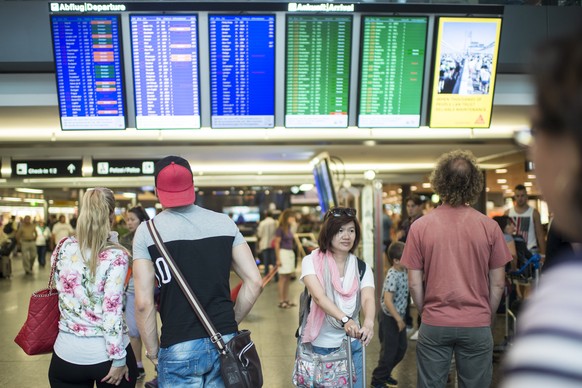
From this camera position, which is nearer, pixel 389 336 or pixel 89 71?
pixel 389 336

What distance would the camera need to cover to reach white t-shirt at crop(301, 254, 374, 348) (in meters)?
3.38

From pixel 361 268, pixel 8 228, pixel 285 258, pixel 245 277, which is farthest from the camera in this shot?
pixel 8 228

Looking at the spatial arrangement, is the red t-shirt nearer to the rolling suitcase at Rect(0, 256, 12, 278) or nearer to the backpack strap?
the backpack strap

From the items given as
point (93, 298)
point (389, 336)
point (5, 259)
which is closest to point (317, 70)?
point (389, 336)

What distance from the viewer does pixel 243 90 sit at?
21.0 ft

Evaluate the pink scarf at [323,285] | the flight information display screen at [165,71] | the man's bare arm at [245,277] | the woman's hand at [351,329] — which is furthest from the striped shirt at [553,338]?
the flight information display screen at [165,71]

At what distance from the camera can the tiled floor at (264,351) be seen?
550 centimetres

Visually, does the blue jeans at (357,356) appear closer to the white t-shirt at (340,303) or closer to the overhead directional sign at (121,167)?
the white t-shirt at (340,303)

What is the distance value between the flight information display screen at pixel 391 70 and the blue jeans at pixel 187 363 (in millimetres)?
4510

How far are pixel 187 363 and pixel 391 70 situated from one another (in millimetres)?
4816

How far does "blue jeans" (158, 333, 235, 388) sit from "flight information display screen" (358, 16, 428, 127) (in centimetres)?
451

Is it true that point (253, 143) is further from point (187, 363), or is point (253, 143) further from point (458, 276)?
point (187, 363)

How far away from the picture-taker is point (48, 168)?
9.53m

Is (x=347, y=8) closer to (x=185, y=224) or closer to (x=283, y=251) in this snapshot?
(x=185, y=224)
